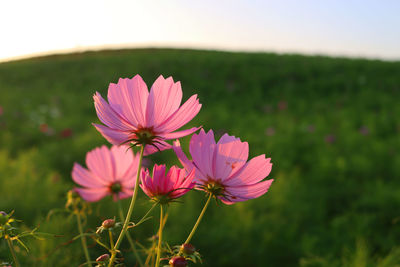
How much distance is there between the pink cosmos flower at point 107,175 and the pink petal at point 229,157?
7.6 inches

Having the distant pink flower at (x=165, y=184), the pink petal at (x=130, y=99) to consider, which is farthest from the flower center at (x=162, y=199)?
the pink petal at (x=130, y=99)

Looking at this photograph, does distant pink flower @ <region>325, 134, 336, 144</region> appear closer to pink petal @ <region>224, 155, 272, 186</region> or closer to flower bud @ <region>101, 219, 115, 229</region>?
pink petal @ <region>224, 155, 272, 186</region>

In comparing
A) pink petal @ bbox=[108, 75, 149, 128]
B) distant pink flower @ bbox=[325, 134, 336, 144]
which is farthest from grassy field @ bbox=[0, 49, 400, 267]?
pink petal @ bbox=[108, 75, 149, 128]

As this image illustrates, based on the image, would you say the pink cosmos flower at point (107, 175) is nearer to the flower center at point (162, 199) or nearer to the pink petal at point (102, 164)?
the pink petal at point (102, 164)

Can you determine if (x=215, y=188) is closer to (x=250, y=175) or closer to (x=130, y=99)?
(x=250, y=175)

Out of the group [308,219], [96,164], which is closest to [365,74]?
[308,219]

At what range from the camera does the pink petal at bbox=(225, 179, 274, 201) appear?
391mm

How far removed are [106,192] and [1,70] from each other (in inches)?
505

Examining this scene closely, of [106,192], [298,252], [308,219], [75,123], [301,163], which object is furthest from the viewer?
[75,123]

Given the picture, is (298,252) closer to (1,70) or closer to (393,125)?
(393,125)

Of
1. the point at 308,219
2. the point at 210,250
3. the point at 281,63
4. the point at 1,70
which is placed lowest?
the point at 308,219

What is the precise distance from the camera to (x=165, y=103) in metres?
0.42

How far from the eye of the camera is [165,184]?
0.36 m

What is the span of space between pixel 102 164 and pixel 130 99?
21 centimetres
